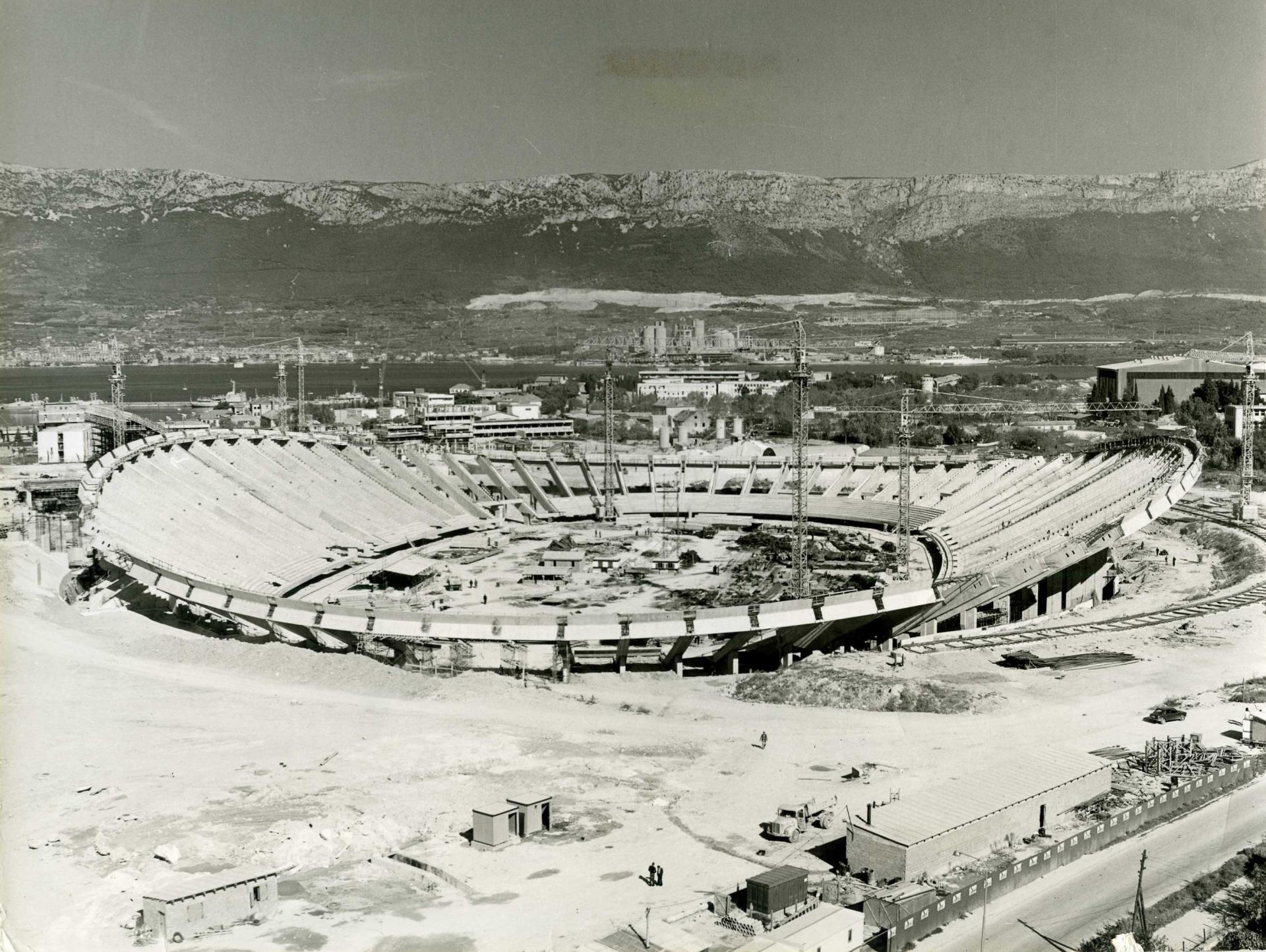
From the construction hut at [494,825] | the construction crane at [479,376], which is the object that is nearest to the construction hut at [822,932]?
the construction hut at [494,825]

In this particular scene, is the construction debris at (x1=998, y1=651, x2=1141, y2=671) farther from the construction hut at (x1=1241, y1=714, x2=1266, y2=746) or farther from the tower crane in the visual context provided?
the tower crane

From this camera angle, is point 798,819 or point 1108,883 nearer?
point 1108,883

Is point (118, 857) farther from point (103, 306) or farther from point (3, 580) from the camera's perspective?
point (103, 306)

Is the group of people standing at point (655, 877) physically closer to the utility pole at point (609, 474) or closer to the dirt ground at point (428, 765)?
the dirt ground at point (428, 765)

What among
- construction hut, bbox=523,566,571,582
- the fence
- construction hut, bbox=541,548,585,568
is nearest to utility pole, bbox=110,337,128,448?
construction hut, bbox=541,548,585,568

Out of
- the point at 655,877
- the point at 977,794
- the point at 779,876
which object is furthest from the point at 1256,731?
the point at 655,877

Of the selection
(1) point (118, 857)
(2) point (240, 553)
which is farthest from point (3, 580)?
(1) point (118, 857)

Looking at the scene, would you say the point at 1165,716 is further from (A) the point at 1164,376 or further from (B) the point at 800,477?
(A) the point at 1164,376
